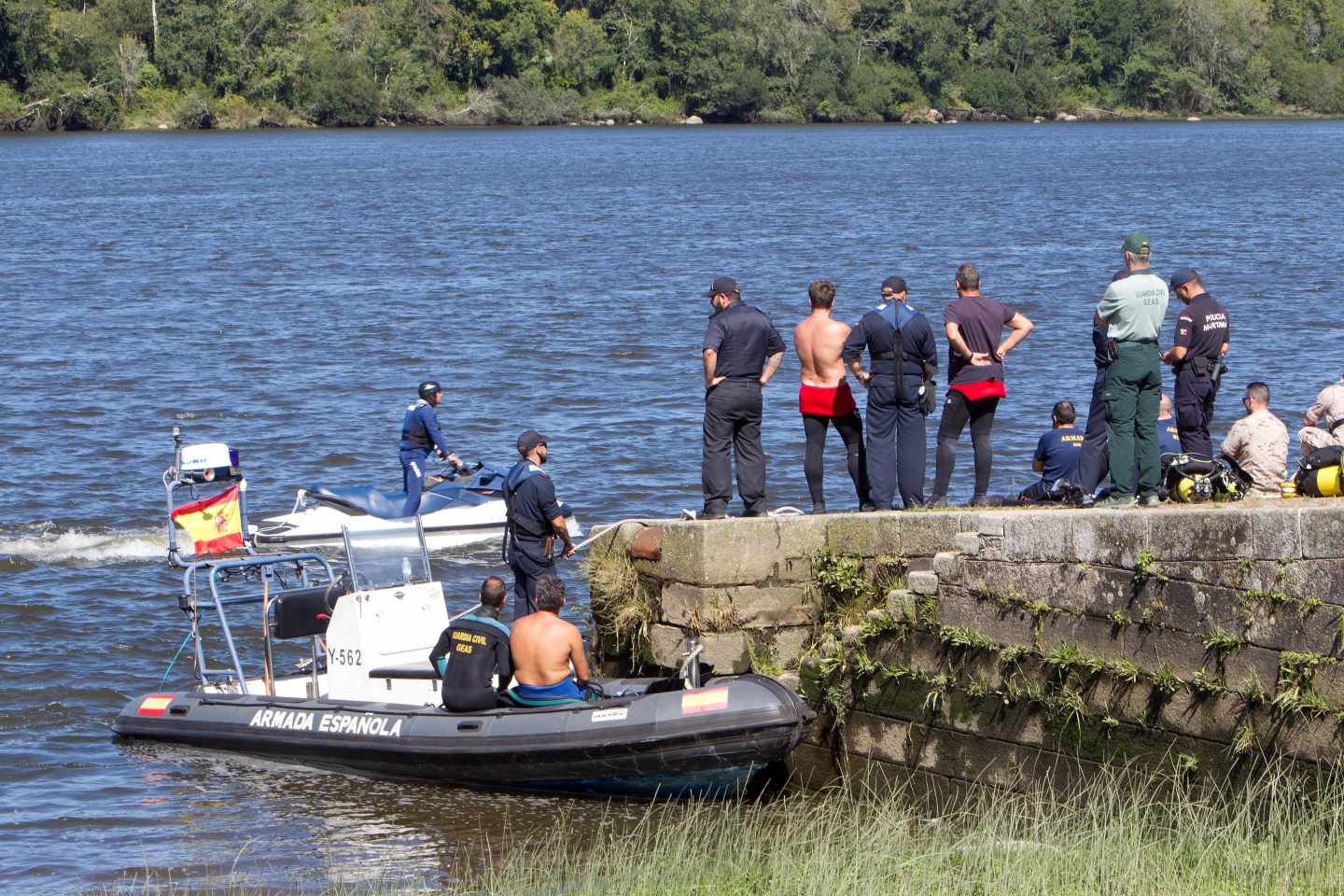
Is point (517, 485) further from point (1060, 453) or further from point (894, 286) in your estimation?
point (1060, 453)

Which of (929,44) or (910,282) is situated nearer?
(910,282)

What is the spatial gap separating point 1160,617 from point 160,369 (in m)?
24.1

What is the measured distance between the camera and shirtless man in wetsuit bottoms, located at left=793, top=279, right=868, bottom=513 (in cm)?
1227

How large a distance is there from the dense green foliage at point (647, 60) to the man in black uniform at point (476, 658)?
377 ft

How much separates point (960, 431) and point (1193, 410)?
82.6 inches

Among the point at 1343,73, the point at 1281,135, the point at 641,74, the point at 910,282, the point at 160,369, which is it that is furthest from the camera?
the point at 1343,73

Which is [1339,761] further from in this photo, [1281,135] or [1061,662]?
[1281,135]

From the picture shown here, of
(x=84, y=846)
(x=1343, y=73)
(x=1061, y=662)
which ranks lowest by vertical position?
(x=84, y=846)

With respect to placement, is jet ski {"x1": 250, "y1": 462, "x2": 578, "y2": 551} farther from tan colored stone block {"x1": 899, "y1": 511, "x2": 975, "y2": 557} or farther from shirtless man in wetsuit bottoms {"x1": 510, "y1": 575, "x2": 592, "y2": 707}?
tan colored stone block {"x1": 899, "y1": 511, "x2": 975, "y2": 557}

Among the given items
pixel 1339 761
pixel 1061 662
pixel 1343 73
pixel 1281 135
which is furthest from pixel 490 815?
pixel 1343 73

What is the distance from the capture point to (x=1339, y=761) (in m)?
8.72

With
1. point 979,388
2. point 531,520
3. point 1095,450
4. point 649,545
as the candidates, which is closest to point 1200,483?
point 1095,450

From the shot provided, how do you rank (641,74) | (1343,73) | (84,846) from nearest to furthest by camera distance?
(84,846) < (641,74) < (1343,73)

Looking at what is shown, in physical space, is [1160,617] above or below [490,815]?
above
